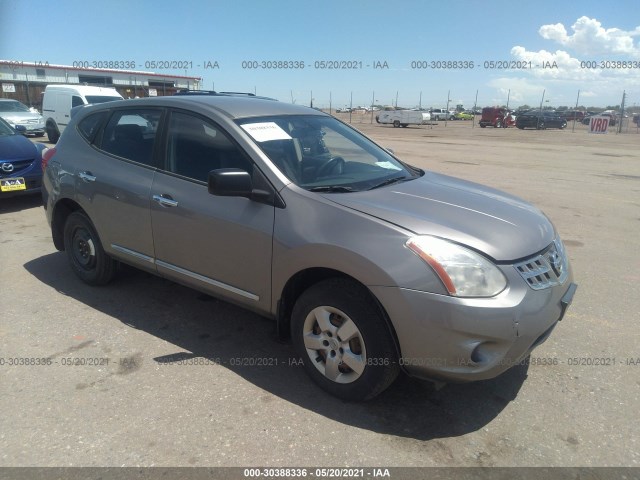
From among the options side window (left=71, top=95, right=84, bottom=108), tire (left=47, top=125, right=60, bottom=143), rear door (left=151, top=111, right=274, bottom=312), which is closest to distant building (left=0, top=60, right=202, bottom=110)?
tire (left=47, top=125, right=60, bottom=143)

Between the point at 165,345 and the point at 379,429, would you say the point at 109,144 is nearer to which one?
the point at 165,345

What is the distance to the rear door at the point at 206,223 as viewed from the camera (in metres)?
A: 3.12

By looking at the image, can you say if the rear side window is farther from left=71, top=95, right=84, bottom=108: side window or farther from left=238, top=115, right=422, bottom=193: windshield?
left=71, top=95, right=84, bottom=108: side window

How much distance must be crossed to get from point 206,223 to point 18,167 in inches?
228

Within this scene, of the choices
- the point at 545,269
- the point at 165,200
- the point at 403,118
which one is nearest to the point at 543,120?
the point at 403,118

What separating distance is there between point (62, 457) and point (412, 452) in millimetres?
1812

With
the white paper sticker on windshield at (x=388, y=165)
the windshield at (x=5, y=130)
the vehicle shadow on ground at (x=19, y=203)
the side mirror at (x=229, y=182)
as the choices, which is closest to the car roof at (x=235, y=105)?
the side mirror at (x=229, y=182)

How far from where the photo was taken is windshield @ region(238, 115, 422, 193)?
3246 mm

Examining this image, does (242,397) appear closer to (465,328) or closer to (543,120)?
(465,328)

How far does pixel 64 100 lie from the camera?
17.0 m

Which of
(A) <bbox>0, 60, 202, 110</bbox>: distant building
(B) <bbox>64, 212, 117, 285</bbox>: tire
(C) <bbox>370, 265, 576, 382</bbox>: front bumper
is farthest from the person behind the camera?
(A) <bbox>0, 60, 202, 110</bbox>: distant building

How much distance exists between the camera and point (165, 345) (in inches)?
140

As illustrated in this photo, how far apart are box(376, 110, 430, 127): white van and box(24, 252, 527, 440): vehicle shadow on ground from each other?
143 feet

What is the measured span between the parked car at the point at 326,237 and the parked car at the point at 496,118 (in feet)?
157
